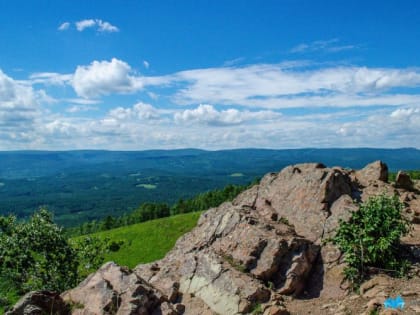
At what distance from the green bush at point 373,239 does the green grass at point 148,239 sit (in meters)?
48.2

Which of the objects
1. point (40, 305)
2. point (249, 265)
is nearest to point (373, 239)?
point (249, 265)

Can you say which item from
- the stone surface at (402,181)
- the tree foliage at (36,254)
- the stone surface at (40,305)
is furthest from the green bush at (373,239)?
the tree foliage at (36,254)

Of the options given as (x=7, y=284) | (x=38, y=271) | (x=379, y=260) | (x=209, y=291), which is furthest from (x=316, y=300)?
(x=7, y=284)

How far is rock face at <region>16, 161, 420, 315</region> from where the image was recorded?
18234mm

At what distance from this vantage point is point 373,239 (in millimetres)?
18672

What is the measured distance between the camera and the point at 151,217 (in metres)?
131

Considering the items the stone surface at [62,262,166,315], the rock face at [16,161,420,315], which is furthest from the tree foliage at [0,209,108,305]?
the stone surface at [62,262,166,315]

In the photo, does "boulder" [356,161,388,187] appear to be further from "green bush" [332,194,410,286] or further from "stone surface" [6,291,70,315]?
"stone surface" [6,291,70,315]

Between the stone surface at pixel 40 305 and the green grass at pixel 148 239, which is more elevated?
the stone surface at pixel 40 305

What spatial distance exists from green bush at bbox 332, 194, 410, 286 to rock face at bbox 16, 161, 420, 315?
2.89 feet

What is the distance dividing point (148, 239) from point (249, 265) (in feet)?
192

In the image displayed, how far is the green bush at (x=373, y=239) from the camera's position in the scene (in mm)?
18312

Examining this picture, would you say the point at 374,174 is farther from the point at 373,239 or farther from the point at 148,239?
the point at 148,239

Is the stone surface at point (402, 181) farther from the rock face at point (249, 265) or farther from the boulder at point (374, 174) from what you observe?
the rock face at point (249, 265)
